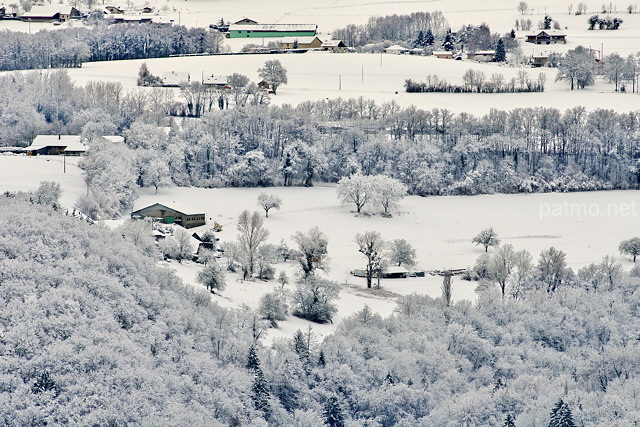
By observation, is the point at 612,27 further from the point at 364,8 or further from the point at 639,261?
the point at 639,261

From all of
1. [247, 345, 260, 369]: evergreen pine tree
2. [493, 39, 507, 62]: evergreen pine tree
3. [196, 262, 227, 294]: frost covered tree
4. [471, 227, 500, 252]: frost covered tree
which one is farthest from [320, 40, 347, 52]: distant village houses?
[247, 345, 260, 369]: evergreen pine tree

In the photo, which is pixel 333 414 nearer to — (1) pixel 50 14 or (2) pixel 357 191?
(2) pixel 357 191

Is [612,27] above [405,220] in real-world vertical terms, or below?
above

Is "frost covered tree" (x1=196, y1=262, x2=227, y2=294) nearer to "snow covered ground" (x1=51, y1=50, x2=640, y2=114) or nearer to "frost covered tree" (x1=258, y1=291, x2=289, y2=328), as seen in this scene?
"frost covered tree" (x1=258, y1=291, x2=289, y2=328)

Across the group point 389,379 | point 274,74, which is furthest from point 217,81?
point 389,379

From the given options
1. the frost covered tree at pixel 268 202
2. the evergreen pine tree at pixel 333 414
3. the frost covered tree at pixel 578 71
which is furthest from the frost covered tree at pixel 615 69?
the evergreen pine tree at pixel 333 414

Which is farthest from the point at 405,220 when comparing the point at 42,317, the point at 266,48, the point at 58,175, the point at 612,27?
the point at 612,27

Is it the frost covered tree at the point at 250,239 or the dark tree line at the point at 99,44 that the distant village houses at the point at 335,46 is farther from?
the frost covered tree at the point at 250,239
